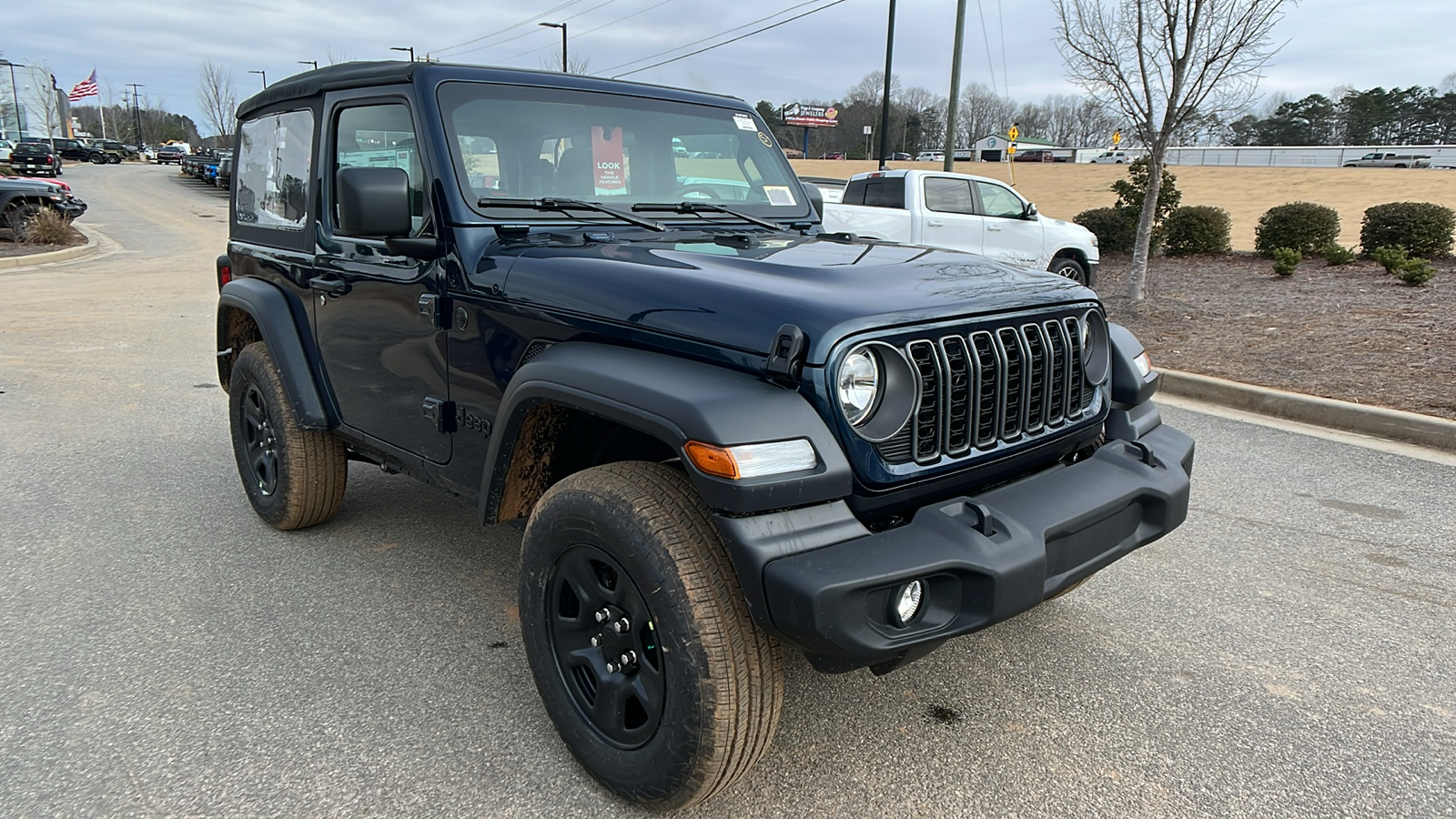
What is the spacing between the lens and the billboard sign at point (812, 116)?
296 feet

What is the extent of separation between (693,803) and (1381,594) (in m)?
3.01

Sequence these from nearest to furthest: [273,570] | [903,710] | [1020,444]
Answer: [1020,444] → [903,710] → [273,570]

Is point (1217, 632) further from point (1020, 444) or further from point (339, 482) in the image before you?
point (339, 482)

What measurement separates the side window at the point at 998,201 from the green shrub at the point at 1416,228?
18.4 ft

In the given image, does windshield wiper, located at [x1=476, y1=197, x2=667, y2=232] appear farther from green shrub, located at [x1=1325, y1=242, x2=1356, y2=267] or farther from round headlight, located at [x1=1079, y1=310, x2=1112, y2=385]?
green shrub, located at [x1=1325, y1=242, x2=1356, y2=267]

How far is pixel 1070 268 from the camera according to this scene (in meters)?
11.7

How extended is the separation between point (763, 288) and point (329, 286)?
6.57ft

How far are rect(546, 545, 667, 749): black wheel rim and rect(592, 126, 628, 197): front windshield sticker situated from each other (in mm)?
1452

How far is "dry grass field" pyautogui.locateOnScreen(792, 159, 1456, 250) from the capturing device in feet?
89.4

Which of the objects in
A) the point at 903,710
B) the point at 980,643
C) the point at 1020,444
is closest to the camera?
the point at 1020,444

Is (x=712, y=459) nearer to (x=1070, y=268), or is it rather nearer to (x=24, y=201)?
(x=1070, y=268)

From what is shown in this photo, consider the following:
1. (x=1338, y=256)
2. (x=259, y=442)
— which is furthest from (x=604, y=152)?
(x=1338, y=256)

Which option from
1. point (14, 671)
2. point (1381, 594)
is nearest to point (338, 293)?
point (14, 671)

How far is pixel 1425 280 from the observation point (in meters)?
10.3
